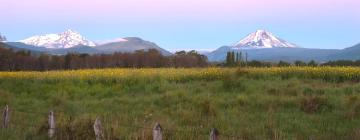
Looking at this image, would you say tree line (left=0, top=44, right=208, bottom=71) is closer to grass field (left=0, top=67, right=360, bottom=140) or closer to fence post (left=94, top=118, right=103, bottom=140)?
grass field (left=0, top=67, right=360, bottom=140)

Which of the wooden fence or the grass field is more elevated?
the wooden fence

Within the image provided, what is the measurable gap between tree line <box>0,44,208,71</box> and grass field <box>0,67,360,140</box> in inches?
1590

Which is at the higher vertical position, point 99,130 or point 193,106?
point 99,130

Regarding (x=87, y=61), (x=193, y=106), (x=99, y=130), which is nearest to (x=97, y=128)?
(x=99, y=130)

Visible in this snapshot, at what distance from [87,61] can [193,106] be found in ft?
191

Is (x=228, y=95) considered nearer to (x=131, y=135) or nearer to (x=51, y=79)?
(x=131, y=135)

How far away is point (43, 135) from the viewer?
11.2m

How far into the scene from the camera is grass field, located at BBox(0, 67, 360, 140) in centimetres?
1220

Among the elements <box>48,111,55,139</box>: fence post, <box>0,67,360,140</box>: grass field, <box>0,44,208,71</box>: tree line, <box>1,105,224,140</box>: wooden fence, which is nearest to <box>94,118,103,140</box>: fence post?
<box>1,105,224,140</box>: wooden fence

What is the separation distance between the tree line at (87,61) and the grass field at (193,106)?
133 feet

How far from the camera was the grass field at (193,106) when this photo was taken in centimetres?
1220

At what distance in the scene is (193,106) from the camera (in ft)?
61.5

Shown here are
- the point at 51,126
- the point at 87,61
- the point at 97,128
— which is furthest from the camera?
the point at 87,61

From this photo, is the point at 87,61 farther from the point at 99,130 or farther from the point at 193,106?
the point at 99,130
